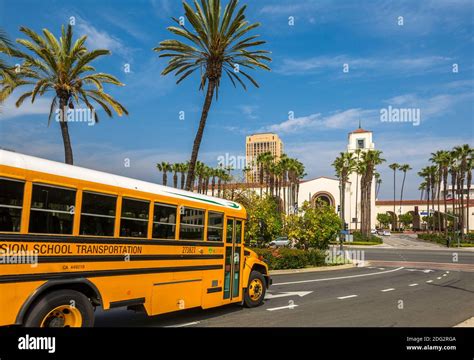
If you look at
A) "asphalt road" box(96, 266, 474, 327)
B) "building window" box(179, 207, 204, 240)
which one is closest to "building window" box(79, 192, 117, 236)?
"building window" box(179, 207, 204, 240)

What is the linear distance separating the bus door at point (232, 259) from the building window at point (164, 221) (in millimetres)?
2135

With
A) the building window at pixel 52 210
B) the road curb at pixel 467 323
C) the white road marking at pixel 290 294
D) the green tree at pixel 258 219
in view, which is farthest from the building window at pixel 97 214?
the green tree at pixel 258 219

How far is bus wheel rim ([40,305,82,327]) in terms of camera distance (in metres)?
6.33

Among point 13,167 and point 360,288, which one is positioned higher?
point 13,167

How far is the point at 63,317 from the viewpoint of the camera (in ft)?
21.6

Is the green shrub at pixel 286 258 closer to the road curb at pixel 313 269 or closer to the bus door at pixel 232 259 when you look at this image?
the road curb at pixel 313 269

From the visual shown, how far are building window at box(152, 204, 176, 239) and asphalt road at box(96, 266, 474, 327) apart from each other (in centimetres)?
209

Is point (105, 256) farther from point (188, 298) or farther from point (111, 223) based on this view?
point (188, 298)

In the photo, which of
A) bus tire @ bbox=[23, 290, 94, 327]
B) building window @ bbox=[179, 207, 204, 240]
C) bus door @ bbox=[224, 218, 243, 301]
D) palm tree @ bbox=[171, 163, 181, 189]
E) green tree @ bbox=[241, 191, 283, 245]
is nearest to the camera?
bus tire @ bbox=[23, 290, 94, 327]

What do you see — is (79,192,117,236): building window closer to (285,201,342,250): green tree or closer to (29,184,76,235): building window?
(29,184,76,235): building window

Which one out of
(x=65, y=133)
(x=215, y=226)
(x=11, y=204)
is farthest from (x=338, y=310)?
(x=65, y=133)
